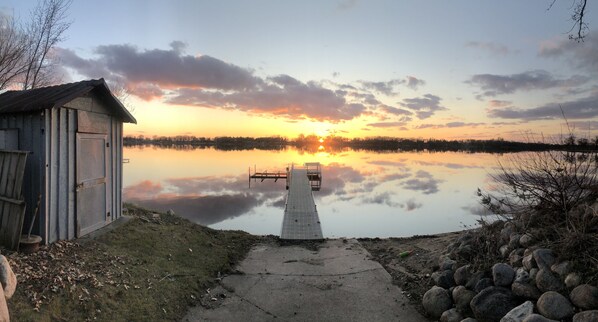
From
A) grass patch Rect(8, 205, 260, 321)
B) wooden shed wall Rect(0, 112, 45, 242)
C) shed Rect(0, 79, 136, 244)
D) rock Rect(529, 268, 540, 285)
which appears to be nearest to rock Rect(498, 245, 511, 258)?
rock Rect(529, 268, 540, 285)

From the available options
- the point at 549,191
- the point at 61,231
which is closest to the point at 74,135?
the point at 61,231

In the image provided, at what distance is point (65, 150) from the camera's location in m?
7.90

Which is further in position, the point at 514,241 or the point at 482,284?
the point at 514,241

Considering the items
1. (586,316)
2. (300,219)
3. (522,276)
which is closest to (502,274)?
(522,276)

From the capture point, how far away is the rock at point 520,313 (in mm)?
5074

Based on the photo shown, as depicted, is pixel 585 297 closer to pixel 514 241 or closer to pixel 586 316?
pixel 586 316

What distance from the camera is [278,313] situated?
250 inches

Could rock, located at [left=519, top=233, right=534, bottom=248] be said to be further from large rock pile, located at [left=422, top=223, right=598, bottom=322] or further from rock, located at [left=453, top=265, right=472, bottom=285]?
rock, located at [left=453, top=265, right=472, bottom=285]

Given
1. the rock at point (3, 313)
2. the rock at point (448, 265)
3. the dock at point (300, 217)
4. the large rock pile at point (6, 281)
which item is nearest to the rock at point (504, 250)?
the rock at point (448, 265)

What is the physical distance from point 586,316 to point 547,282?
86 cm

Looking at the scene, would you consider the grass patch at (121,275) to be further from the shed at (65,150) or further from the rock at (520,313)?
the rock at (520,313)

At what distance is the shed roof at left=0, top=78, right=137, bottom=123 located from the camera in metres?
7.41

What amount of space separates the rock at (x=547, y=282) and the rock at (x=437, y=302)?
142 centimetres

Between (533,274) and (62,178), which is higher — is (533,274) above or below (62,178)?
below
